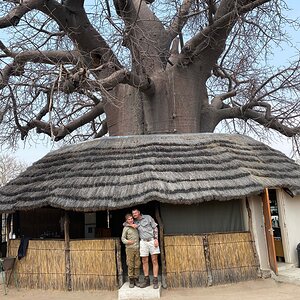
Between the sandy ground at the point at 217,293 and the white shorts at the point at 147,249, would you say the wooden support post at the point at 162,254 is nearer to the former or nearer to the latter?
the sandy ground at the point at 217,293

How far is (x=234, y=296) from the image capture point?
5.48 metres

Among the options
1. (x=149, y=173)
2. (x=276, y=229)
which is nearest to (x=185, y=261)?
(x=149, y=173)

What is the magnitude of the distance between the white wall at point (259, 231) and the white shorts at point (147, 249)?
1.80 meters

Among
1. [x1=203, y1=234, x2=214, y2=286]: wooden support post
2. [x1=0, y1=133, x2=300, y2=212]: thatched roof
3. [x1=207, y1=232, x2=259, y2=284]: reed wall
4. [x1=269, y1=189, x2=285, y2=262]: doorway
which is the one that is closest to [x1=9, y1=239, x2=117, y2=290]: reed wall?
[x1=0, y1=133, x2=300, y2=212]: thatched roof

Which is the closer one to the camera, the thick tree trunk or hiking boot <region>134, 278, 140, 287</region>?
hiking boot <region>134, 278, 140, 287</region>

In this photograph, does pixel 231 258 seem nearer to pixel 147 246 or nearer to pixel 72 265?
pixel 147 246

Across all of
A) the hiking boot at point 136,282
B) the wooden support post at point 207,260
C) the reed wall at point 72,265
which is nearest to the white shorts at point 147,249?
the hiking boot at point 136,282

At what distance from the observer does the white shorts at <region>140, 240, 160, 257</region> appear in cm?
577

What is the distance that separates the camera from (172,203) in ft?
19.4

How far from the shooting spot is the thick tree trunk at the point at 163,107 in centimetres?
845

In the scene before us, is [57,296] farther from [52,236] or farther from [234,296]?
[234,296]

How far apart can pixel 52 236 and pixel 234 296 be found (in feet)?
13.1

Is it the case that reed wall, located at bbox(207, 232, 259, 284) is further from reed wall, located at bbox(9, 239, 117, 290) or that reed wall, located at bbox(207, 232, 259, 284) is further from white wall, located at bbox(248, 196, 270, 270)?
reed wall, located at bbox(9, 239, 117, 290)

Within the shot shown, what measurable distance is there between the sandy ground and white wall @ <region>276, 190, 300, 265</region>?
1.06m
